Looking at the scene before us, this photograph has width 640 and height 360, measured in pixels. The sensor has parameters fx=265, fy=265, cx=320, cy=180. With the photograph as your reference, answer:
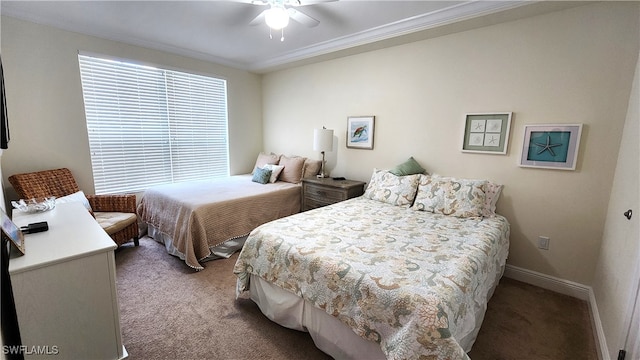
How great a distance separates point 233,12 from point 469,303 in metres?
2.95

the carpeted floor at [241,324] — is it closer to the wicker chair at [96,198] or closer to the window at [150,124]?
the wicker chair at [96,198]

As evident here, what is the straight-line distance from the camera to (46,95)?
281cm

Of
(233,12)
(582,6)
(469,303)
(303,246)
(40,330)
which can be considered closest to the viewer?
(40,330)

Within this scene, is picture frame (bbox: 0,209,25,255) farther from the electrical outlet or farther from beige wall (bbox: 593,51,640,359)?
the electrical outlet

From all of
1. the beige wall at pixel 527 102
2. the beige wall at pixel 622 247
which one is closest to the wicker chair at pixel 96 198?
the beige wall at pixel 527 102

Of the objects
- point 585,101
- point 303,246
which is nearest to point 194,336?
point 303,246

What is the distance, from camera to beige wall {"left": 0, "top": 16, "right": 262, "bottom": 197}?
2.63m

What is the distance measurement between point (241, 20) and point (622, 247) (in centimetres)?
351

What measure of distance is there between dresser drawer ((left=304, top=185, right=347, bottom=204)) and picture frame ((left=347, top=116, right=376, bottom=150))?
73cm

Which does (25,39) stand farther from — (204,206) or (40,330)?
(40,330)

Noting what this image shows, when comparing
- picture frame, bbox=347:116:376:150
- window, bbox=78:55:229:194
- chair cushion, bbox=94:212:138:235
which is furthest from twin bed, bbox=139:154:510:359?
window, bbox=78:55:229:194

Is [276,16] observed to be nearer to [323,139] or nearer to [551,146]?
[323,139]

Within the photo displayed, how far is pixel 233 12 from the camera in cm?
249

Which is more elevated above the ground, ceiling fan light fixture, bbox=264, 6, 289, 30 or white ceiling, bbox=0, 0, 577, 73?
white ceiling, bbox=0, 0, 577, 73
